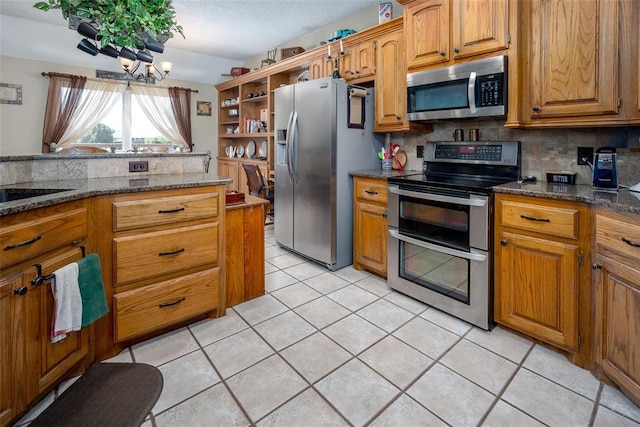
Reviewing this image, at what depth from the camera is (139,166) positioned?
2414 mm

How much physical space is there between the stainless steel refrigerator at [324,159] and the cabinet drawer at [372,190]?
0.47 feet

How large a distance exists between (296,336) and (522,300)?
1351 millimetres

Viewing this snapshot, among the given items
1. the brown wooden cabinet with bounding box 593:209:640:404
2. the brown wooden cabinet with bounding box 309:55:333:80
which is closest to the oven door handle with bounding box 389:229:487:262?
the brown wooden cabinet with bounding box 593:209:640:404

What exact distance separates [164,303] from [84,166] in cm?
105

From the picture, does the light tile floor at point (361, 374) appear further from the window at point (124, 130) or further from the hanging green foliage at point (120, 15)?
the window at point (124, 130)

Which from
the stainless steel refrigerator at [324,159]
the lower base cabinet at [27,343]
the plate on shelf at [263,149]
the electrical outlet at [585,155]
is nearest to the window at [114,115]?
the plate on shelf at [263,149]

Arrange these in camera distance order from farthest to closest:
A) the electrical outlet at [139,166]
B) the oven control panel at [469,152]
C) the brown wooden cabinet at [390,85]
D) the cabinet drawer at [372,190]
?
the brown wooden cabinet at [390,85], the cabinet drawer at [372,190], the oven control panel at [469,152], the electrical outlet at [139,166]

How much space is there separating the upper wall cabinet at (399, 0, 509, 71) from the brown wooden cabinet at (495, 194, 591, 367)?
3.56 feet

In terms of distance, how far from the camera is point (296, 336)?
2.08 m

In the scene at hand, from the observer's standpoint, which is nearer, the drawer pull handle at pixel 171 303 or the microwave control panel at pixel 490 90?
the drawer pull handle at pixel 171 303

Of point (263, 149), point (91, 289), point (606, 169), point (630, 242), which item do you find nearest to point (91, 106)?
point (263, 149)

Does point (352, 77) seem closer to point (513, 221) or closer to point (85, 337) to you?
point (513, 221)

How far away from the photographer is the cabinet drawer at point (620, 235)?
140 centimetres

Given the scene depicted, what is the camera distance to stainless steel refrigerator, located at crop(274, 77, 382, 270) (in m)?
3.06
